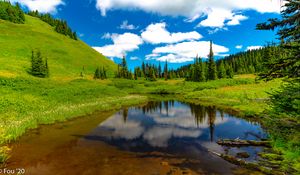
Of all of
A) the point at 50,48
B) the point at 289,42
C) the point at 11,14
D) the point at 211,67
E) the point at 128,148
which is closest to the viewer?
the point at 289,42

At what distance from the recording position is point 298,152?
12.6 m

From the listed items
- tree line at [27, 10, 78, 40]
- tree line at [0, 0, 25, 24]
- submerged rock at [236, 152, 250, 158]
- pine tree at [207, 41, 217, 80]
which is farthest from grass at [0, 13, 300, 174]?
tree line at [27, 10, 78, 40]

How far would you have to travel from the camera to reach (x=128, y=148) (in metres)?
17.0

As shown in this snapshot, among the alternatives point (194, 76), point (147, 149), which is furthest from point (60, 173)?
point (194, 76)

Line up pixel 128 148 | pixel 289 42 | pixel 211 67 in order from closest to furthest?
1. pixel 289 42
2. pixel 128 148
3. pixel 211 67

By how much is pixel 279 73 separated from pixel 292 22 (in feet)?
7.23

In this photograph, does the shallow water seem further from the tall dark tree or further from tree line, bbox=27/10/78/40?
tree line, bbox=27/10/78/40

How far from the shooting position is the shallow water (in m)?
13.0

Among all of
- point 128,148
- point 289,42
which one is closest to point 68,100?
point 128,148

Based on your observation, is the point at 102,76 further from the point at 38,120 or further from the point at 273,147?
the point at 273,147

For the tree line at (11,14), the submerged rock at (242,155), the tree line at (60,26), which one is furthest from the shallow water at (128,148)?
the tree line at (60,26)

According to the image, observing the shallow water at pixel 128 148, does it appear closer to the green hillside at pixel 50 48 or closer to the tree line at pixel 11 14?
the green hillside at pixel 50 48

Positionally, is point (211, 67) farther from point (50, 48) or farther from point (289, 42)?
point (50, 48)

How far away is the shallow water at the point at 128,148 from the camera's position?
13.0 m
